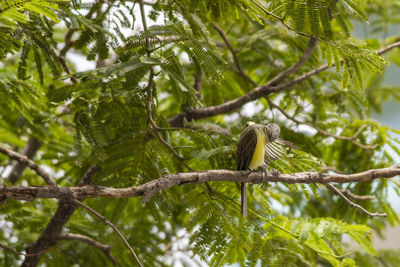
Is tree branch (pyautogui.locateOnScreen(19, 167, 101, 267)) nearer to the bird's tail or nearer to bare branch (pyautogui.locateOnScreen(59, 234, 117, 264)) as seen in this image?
bare branch (pyautogui.locateOnScreen(59, 234, 117, 264))

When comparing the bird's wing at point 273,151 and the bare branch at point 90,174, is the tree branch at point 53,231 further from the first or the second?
the bird's wing at point 273,151

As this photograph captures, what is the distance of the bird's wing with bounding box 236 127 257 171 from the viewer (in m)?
2.88

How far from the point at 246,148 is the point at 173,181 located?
0.66 meters

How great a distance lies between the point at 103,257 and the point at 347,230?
8.25 feet

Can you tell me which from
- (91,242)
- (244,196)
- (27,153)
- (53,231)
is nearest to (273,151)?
(244,196)

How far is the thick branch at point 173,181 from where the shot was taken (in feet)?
7.29

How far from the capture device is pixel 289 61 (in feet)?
16.4

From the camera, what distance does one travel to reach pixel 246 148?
2904mm

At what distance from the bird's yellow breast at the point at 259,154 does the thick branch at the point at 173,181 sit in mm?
158

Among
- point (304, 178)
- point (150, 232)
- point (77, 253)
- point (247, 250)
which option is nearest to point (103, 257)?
point (77, 253)

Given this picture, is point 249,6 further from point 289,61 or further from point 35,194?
point 289,61

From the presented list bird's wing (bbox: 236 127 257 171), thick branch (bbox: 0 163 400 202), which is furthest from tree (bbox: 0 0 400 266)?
bird's wing (bbox: 236 127 257 171)

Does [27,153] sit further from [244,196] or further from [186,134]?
[244,196]

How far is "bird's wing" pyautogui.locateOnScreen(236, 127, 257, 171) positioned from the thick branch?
13cm
